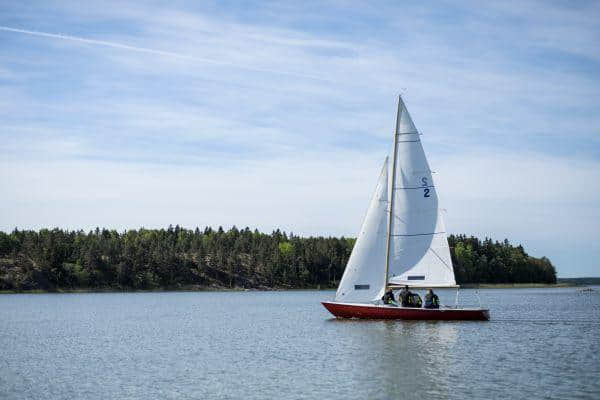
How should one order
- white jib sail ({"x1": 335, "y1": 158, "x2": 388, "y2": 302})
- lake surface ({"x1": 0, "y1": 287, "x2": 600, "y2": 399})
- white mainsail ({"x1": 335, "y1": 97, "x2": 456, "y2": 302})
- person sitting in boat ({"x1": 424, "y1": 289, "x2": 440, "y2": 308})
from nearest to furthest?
lake surface ({"x1": 0, "y1": 287, "x2": 600, "y2": 399})
person sitting in boat ({"x1": 424, "y1": 289, "x2": 440, "y2": 308})
white mainsail ({"x1": 335, "y1": 97, "x2": 456, "y2": 302})
white jib sail ({"x1": 335, "y1": 158, "x2": 388, "y2": 302})

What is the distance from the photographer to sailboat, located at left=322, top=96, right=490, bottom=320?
57875 millimetres

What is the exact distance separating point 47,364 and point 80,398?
38.0 feet

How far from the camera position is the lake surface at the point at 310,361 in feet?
103

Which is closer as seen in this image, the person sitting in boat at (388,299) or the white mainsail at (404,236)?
the person sitting in boat at (388,299)

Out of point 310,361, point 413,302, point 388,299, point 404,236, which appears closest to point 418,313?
point 413,302

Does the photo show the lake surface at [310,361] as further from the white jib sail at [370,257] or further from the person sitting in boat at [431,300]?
the white jib sail at [370,257]

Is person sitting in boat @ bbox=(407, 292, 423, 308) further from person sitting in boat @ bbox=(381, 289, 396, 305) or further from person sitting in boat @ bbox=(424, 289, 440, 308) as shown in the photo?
person sitting in boat @ bbox=(381, 289, 396, 305)

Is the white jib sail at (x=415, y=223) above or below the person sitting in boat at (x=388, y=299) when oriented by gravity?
above

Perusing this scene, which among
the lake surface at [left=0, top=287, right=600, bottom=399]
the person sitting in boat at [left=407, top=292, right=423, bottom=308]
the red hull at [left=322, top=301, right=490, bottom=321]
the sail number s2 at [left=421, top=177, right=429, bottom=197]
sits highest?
the sail number s2 at [left=421, top=177, right=429, bottom=197]

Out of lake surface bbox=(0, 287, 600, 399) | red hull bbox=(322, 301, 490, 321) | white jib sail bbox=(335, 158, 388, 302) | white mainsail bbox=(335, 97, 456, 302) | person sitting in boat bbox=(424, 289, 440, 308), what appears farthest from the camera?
white jib sail bbox=(335, 158, 388, 302)

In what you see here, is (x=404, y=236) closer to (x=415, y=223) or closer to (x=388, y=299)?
(x=415, y=223)

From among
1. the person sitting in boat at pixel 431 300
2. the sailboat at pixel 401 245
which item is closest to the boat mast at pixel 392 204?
the sailboat at pixel 401 245

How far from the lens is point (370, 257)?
5934cm

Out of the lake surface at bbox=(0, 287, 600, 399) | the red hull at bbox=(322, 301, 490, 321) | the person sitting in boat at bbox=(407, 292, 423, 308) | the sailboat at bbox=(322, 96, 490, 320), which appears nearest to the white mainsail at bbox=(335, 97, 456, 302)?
the sailboat at bbox=(322, 96, 490, 320)
